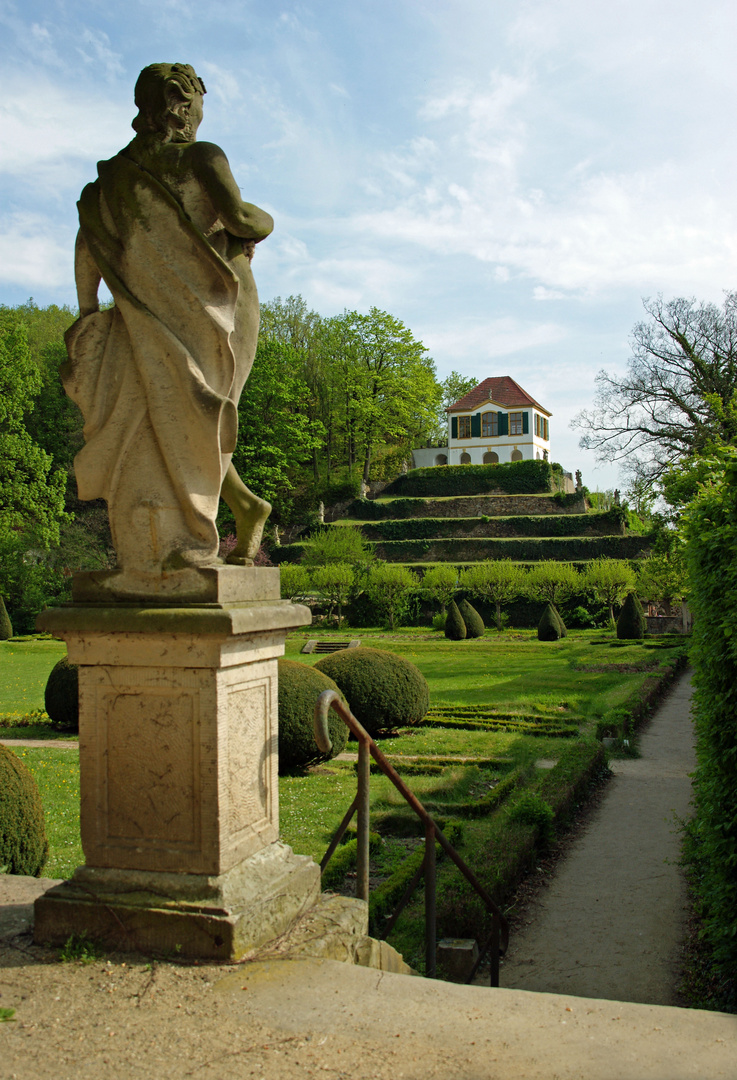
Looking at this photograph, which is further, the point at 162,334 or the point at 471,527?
the point at 471,527

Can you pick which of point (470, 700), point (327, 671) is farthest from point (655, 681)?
point (327, 671)

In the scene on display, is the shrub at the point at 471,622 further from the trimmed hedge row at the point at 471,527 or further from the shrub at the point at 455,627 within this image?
the trimmed hedge row at the point at 471,527

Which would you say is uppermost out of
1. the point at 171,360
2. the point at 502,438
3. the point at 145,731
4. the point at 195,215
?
the point at 502,438

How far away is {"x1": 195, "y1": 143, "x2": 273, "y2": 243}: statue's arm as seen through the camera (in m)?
3.02

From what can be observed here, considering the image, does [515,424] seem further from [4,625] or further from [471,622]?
[4,625]

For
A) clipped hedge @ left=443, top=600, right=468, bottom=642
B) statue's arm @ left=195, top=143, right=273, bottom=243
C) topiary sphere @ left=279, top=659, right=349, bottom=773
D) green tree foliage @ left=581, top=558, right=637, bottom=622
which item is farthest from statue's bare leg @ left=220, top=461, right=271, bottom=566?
green tree foliage @ left=581, top=558, right=637, bottom=622

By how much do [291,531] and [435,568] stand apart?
1554 cm

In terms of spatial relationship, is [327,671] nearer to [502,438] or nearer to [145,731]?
[145,731]

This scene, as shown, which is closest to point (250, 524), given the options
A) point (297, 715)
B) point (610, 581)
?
point (297, 715)

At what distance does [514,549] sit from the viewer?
46.3m

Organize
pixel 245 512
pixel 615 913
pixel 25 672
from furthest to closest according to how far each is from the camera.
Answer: pixel 25 672
pixel 615 913
pixel 245 512

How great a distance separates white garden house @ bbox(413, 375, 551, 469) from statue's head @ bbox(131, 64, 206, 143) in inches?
2281

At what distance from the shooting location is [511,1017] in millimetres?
2527

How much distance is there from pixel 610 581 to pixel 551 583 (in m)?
2.59
